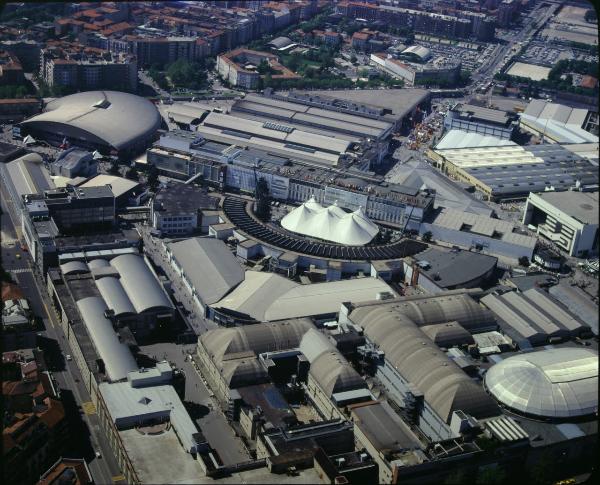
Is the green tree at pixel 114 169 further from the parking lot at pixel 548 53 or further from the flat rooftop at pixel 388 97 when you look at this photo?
the parking lot at pixel 548 53

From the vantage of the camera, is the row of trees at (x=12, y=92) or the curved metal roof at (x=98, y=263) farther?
the row of trees at (x=12, y=92)

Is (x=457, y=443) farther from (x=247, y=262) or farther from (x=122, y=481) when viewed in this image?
(x=247, y=262)

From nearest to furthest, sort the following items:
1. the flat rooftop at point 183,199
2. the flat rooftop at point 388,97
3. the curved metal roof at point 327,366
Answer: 1. the curved metal roof at point 327,366
2. the flat rooftop at point 183,199
3. the flat rooftop at point 388,97

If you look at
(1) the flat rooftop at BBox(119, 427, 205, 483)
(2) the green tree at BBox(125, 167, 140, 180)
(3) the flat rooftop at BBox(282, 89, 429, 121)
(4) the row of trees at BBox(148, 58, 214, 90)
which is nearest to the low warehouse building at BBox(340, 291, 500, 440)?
(1) the flat rooftop at BBox(119, 427, 205, 483)

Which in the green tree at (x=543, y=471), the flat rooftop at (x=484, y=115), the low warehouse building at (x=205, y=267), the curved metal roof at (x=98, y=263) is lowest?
the low warehouse building at (x=205, y=267)

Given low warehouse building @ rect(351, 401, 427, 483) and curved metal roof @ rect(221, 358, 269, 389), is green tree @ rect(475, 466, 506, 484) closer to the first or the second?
low warehouse building @ rect(351, 401, 427, 483)

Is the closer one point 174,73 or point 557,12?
point 557,12

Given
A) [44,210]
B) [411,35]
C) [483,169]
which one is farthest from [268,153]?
[411,35]

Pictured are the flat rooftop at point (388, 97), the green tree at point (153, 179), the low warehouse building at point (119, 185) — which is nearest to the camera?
the low warehouse building at point (119, 185)

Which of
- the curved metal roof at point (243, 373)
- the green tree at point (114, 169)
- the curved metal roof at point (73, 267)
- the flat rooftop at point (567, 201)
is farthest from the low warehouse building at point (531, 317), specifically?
the green tree at point (114, 169)
